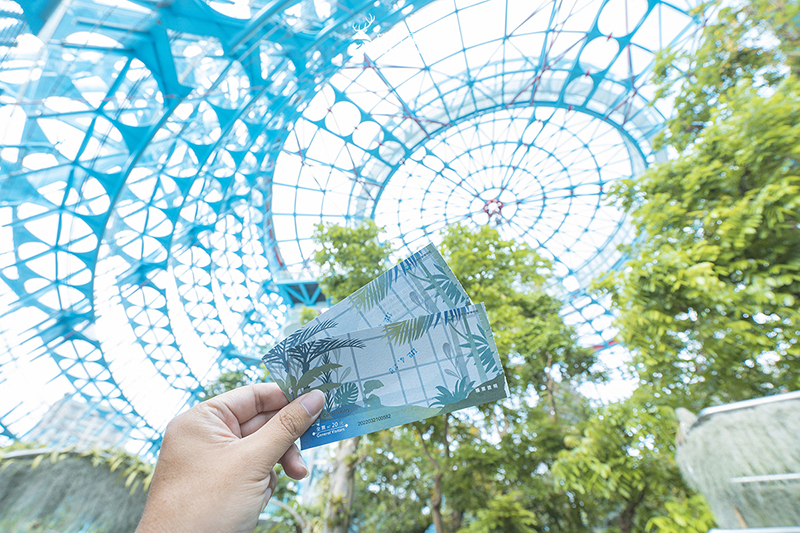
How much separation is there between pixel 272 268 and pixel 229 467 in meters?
26.6

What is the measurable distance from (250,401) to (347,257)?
669 centimetres

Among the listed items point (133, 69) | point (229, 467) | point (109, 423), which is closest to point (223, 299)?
point (109, 423)

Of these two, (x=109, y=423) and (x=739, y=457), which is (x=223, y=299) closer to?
(x=109, y=423)

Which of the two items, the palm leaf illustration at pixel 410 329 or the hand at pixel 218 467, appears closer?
the hand at pixel 218 467

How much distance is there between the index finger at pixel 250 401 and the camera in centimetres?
214

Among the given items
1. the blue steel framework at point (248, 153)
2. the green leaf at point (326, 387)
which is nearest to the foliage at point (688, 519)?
the green leaf at point (326, 387)

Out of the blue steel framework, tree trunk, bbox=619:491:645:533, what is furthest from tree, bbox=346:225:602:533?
the blue steel framework

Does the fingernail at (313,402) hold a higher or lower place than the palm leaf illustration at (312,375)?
lower

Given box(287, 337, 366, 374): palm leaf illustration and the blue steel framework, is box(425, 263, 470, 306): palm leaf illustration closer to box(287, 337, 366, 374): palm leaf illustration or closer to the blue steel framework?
box(287, 337, 366, 374): palm leaf illustration

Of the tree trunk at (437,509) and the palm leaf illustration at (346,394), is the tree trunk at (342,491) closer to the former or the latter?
the tree trunk at (437,509)

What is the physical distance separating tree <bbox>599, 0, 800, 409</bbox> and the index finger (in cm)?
429

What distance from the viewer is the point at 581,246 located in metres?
30.5

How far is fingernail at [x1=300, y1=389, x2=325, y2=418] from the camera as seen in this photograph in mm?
1947

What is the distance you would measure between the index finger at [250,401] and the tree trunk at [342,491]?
22.2 ft
